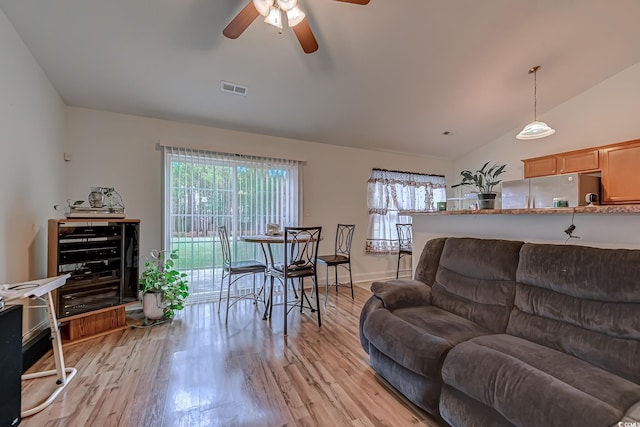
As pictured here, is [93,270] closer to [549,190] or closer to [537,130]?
[537,130]

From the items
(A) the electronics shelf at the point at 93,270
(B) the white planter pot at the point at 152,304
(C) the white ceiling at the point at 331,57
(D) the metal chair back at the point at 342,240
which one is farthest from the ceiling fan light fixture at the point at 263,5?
(D) the metal chair back at the point at 342,240

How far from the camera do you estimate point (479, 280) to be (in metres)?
2.01

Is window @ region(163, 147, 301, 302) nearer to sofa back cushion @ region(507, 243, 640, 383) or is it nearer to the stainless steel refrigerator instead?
sofa back cushion @ region(507, 243, 640, 383)

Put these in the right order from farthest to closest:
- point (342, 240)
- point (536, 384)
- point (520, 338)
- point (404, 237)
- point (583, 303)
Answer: point (404, 237), point (342, 240), point (520, 338), point (583, 303), point (536, 384)

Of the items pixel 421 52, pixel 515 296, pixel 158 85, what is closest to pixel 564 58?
pixel 421 52

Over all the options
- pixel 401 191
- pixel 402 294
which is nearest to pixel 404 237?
pixel 401 191

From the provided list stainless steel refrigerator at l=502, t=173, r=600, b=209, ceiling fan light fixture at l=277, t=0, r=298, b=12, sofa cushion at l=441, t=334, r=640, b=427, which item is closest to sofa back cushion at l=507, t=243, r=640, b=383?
sofa cushion at l=441, t=334, r=640, b=427

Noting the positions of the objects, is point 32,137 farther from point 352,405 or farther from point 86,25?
point 352,405

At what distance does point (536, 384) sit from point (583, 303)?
2.25 ft

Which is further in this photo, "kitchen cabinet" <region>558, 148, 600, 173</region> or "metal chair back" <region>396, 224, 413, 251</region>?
"metal chair back" <region>396, 224, 413, 251</region>

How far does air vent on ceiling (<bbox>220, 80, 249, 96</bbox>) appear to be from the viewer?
3047 millimetres

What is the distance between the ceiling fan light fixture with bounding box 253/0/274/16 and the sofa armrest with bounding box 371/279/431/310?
207cm

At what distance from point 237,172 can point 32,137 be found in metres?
2.00

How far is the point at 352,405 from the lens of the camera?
169 cm
